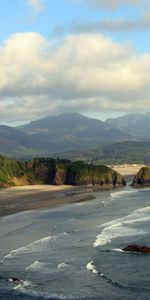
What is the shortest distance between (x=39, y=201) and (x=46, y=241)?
7091 cm

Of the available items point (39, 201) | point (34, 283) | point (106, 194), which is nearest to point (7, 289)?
point (34, 283)

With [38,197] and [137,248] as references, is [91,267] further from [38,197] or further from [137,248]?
[38,197]

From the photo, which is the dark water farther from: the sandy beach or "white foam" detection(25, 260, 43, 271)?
the sandy beach

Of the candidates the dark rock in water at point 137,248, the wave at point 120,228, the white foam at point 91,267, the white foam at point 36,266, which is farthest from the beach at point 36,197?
the white foam at point 91,267

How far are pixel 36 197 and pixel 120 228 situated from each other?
7543cm

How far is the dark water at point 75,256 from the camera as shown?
54844mm

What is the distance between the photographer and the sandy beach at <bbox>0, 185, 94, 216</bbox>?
139962 millimetres

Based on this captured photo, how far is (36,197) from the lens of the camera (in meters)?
165

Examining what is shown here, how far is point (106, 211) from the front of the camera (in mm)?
120688

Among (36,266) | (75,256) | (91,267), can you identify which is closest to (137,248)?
(75,256)

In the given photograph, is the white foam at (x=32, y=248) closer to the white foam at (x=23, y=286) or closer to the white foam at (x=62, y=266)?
the white foam at (x=62, y=266)

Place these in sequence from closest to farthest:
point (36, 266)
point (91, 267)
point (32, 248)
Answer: point (91, 267)
point (36, 266)
point (32, 248)

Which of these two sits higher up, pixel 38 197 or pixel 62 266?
pixel 38 197

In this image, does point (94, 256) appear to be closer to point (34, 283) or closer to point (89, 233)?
point (34, 283)
